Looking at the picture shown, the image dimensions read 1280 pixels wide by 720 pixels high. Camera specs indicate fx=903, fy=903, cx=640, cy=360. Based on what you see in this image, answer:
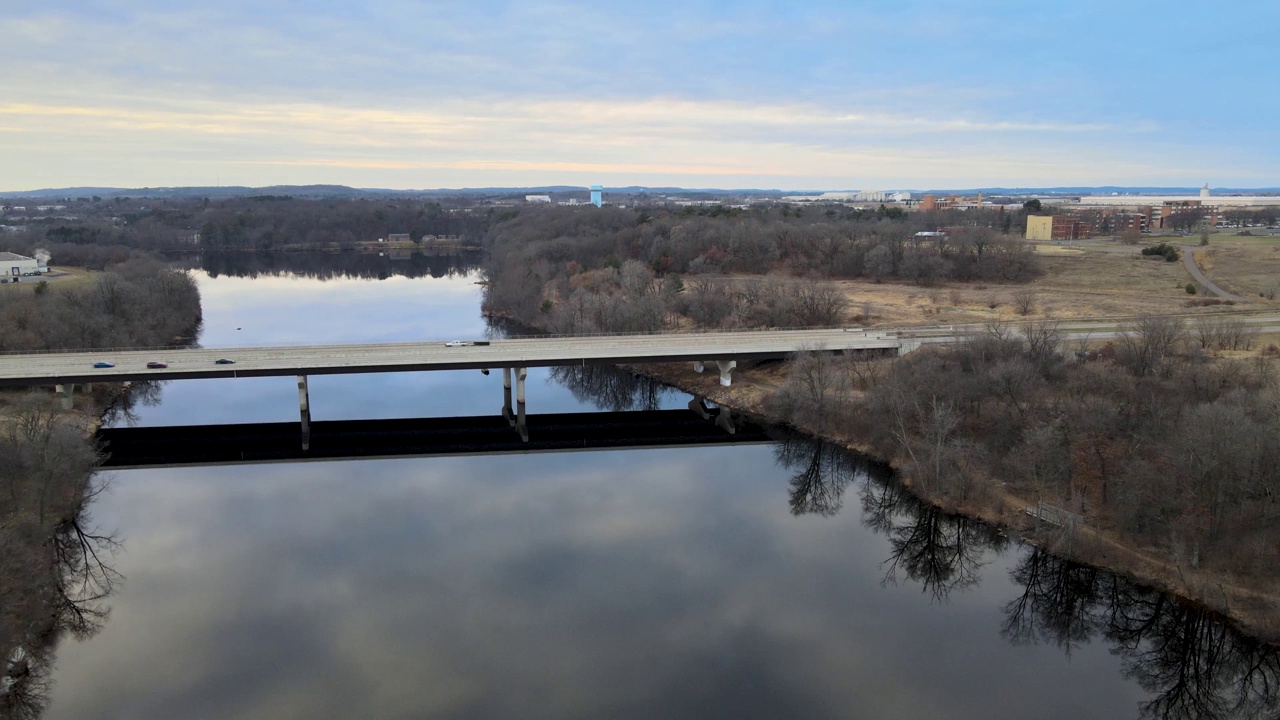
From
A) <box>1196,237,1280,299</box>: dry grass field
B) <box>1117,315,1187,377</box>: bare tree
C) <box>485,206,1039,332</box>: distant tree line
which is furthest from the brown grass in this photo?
<box>1117,315,1187,377</box>: bare tree

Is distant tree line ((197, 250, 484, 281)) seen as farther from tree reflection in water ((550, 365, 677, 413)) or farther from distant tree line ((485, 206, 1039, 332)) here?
tree reflection in water ((550, 365, 677, 413))

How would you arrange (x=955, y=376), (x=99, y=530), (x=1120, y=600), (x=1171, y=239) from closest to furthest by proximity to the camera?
(x=1120, y=600)
(x=99, y=530)
(x=955, y=376)
(x=1171, y=239)

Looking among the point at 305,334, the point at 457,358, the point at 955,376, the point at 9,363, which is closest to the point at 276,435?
the point at 457,358

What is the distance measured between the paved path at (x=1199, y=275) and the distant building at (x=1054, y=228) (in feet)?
69.6

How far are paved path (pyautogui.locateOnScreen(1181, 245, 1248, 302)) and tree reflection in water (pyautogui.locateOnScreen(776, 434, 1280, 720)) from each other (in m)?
44.3

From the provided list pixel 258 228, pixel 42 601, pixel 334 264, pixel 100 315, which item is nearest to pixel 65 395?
pixel 100 315

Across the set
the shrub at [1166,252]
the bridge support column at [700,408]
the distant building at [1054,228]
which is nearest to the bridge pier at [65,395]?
the bridge support column at [700,408]

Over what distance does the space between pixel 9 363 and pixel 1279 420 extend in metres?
55.4

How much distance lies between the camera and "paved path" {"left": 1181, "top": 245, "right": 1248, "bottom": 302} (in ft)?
217

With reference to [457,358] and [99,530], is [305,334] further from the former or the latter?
[99,530]

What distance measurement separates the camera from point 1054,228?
114 meters

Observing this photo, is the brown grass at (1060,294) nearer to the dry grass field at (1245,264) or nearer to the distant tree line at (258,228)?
the dry grass field at (1245,264)

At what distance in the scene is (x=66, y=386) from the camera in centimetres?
4594

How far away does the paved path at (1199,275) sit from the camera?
66.1m
